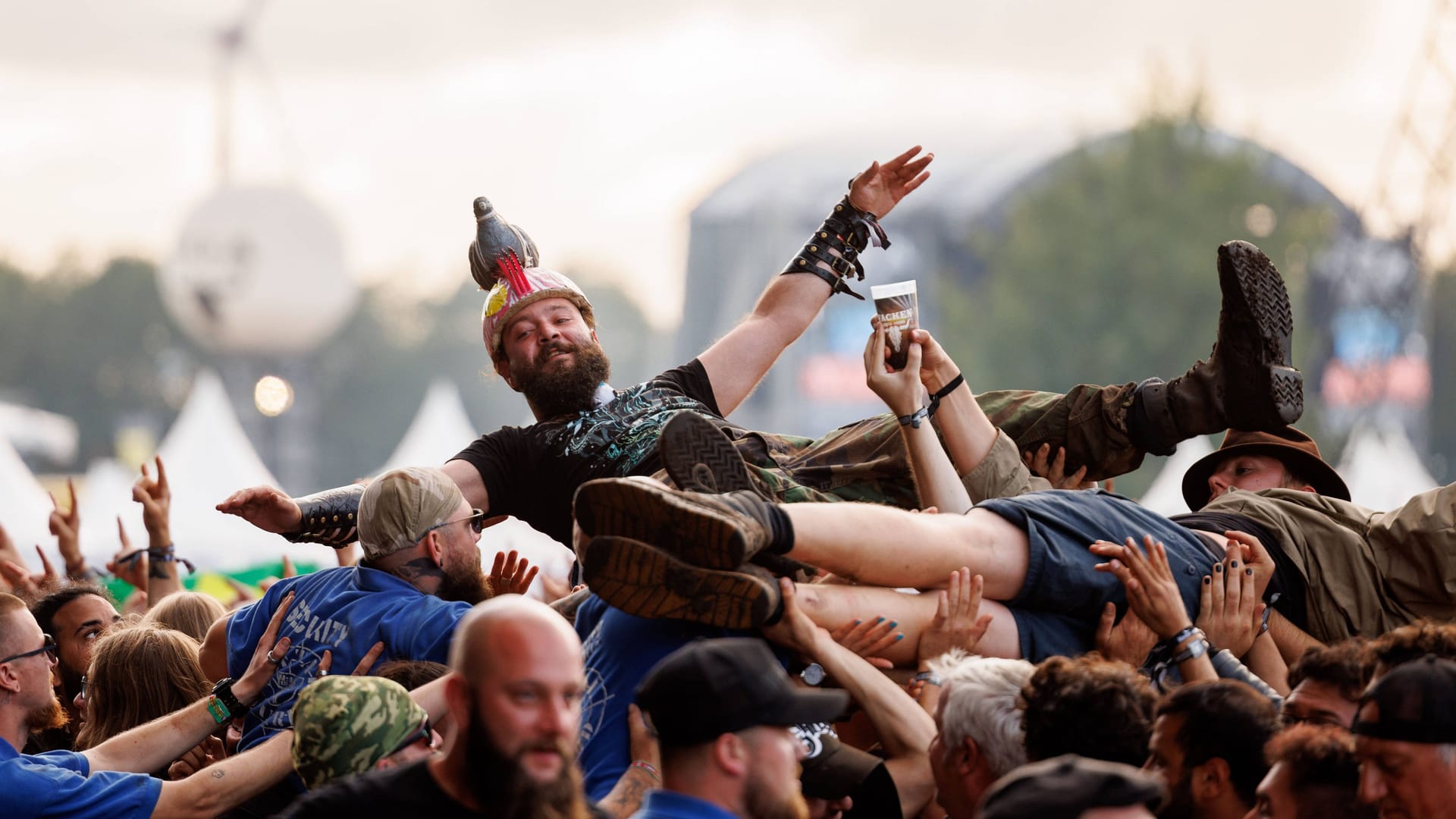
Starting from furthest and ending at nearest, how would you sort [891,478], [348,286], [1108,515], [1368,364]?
[348,286] → [1368,364] → [891,478] → [1108,515]

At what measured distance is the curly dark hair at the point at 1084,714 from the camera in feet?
12.1

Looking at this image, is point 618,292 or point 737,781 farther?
point 618,292

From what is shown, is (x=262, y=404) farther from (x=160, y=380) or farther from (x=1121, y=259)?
(x=160, y=380)

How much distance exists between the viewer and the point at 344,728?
3572mm

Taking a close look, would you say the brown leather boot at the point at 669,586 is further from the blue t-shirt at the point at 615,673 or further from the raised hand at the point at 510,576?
the raised hand at the point at 510,576

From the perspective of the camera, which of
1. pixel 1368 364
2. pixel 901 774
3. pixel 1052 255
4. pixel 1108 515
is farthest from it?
pixel 1052 255

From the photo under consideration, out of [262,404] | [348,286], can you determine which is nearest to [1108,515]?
[262,404]

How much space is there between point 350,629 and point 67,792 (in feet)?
2.61

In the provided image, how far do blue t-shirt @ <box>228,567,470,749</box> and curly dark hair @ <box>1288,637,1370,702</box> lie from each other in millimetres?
2134

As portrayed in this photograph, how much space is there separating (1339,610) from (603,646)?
2.39 metres

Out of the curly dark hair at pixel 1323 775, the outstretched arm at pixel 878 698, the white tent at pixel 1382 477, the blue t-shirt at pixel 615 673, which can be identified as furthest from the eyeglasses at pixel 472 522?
the white tent at pixel 1382 477

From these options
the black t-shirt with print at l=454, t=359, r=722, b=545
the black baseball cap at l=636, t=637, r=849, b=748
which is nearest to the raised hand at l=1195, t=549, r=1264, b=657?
the black t-shirt with print at l=454, t=359, r=722, b=545

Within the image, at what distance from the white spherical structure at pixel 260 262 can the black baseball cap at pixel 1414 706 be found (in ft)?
162

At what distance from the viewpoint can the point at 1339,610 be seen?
534 cm
